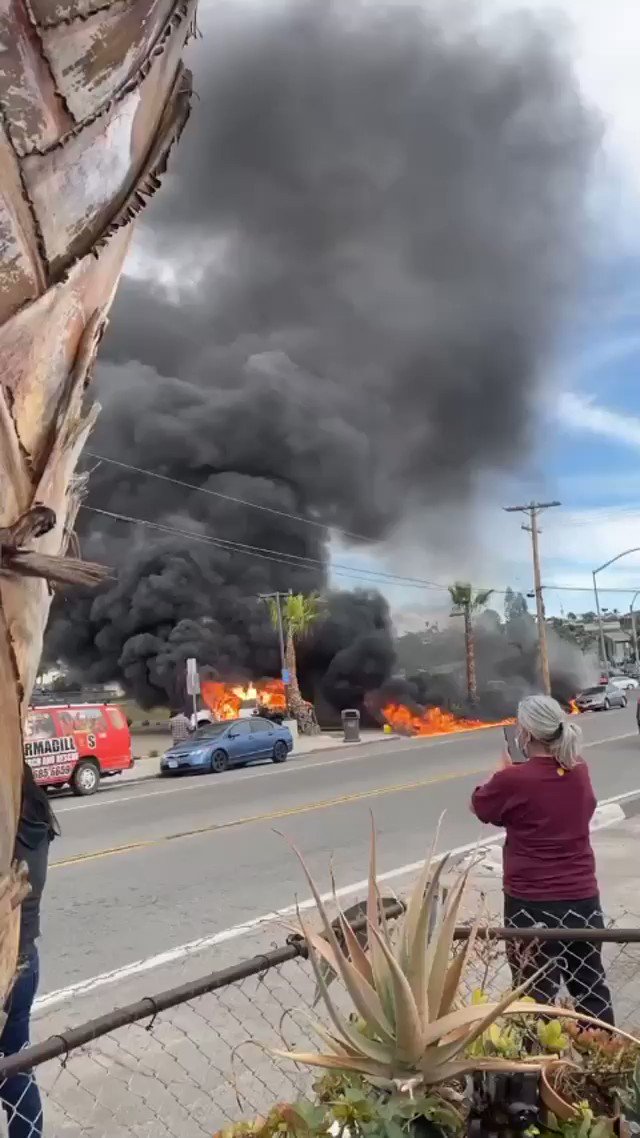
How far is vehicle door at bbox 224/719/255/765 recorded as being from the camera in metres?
20.6

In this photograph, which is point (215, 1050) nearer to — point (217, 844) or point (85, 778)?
point (217, 844)

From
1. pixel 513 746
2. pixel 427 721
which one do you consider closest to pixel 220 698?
pixel 427 721

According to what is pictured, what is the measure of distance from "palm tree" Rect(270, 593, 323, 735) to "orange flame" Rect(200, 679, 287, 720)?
3.88ft

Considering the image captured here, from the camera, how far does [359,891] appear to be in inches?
276

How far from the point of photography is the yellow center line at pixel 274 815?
945 centimetres

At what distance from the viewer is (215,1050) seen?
14.4 ft

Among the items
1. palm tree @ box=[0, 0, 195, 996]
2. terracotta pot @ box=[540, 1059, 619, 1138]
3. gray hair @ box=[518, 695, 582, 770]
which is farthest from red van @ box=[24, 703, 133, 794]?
palm tree @ box=[0, 0, 195, 996]

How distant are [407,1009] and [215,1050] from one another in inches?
121

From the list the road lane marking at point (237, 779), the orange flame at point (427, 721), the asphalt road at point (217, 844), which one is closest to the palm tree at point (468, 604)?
the orange flame at point (427, 721)

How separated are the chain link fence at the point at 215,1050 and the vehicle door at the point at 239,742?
50.7 feet

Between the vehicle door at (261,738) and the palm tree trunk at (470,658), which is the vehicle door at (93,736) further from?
the palm tree trunk at (470,658)

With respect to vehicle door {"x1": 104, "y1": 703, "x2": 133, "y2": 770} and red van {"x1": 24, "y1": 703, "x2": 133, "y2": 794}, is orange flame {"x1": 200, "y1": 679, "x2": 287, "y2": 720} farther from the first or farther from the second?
red van {"x1": 24, "y1": 703, "x2": 133, "y2": 794}

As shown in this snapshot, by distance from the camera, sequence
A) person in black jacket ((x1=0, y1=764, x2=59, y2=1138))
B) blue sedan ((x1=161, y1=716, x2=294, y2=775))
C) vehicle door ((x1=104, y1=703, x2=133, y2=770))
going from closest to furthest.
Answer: person in black jacket ((x1=0, y1=764, x2=59, y2=1138))
vehicle door ((x1=104, y1=703, x2=133, y2=770))
blue sedan ((x1=161, y1=716, x2=294, y2=775))

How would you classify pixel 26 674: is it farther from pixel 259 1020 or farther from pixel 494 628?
pixel 494 628
